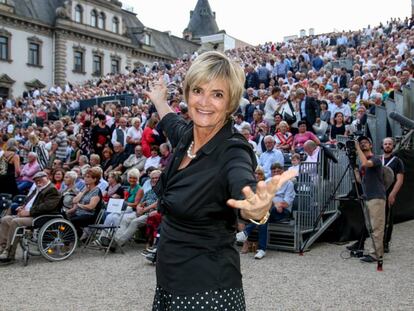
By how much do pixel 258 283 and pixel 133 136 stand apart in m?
7.10

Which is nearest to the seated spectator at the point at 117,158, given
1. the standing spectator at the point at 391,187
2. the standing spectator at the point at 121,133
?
the standing spectator at the point at 121,133

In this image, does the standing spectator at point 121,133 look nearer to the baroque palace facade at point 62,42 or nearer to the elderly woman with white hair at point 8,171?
the elderly woman with white hair at point 8,171

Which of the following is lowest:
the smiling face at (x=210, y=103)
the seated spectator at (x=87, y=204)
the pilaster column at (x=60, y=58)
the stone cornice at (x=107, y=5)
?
the seated spectator at (x=87, y=204)

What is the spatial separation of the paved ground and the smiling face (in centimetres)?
384

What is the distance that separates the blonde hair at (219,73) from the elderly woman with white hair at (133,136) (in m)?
10.5

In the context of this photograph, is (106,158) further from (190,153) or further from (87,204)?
(190,153)


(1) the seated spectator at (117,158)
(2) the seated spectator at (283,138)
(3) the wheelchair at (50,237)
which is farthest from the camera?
(1) the seated spectator at (117,158)

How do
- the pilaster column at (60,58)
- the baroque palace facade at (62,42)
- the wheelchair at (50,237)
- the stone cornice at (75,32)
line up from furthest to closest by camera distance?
the pilaster column at (60,58) → the stone cornice at (75,32) → the baroque palace facade at (62,42) → the wheelchair at (50,237)

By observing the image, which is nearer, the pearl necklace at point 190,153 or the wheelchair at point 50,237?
the pearl necklace at point 190,153

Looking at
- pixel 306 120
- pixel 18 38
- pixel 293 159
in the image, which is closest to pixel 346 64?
pixel 306 120

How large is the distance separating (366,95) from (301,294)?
7.94 meters

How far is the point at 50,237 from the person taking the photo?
8.14m

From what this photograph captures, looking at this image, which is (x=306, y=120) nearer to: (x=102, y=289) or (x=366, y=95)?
(x=366, y=95)

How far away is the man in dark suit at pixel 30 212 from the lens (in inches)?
317
